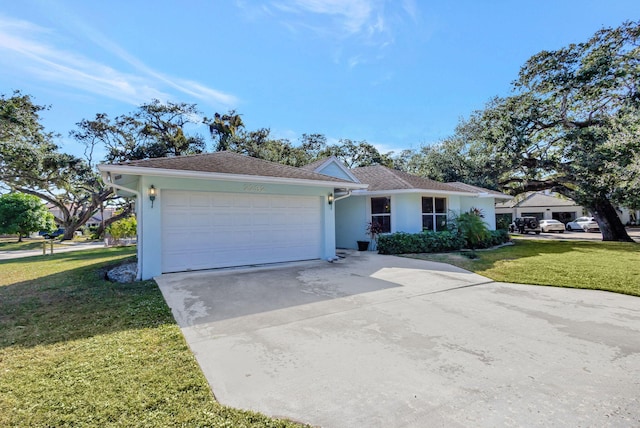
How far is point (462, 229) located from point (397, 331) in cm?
1037

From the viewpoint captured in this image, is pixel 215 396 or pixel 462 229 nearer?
pixel 215 396

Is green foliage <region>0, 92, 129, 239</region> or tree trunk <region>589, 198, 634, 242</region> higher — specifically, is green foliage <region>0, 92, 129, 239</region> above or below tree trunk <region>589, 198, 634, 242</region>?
above

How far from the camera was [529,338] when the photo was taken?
4.06 m

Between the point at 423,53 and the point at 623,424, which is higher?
the point at 423,53

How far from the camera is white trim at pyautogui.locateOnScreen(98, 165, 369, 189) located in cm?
704

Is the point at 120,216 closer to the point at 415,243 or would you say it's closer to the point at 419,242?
the point at 415,243

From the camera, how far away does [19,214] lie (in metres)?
30.7

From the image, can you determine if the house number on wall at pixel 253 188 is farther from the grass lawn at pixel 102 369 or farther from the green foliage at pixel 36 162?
the green foliage at pixel 36 162

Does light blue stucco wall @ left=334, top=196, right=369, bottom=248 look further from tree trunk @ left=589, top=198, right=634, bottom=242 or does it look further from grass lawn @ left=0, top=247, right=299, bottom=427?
tree trunk @ left=589, top=198, right=634, bottom=242

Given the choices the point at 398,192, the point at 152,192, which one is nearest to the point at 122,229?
the point at 152,192

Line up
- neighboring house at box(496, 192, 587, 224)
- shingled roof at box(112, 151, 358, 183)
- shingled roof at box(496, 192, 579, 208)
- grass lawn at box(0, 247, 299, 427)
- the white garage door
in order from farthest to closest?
1. neighboring house at box(496, 192, 587, 224)
2. shingled roof at box(496, 192, 579, 208)
3. the white garage door
4. shingled roof at box(112, 151, 358, 183)
5. grass lawn at box(0, 247, 299, 427)

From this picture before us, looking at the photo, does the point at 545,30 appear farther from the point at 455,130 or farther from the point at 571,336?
the point at 571,336

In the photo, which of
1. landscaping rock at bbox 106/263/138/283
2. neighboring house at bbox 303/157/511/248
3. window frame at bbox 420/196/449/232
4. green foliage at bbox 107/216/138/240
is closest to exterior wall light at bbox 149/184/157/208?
landscaping rock at bbox 106/263/138/283

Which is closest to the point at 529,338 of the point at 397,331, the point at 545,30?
the point at 397,331
